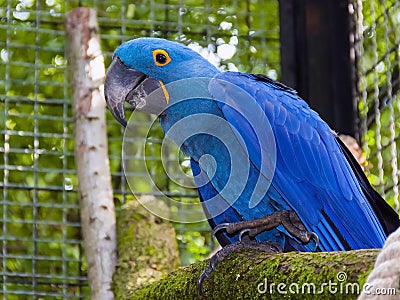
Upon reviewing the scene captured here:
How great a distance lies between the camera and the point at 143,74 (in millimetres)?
2061

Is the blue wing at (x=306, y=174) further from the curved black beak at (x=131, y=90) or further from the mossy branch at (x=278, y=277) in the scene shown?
the mossy branch at (x=278, y=277)

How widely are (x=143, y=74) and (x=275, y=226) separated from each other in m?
0.55

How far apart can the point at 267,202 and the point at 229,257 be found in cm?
29

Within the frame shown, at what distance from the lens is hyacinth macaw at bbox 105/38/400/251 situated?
6.35 ft

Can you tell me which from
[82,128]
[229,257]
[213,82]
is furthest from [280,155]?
[82,128]

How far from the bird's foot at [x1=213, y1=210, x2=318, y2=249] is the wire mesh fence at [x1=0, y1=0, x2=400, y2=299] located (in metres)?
0.93

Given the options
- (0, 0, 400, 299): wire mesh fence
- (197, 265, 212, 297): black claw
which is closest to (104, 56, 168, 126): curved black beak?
(197, 265, 212, 297): black claw

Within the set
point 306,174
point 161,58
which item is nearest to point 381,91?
point 306,174

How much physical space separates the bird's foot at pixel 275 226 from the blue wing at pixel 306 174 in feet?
0.06

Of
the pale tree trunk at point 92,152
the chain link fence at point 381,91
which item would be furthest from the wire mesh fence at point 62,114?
the pale tree trunk at point 92,152

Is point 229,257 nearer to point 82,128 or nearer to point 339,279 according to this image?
point 339,279

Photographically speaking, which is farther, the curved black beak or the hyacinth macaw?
the curved black beak

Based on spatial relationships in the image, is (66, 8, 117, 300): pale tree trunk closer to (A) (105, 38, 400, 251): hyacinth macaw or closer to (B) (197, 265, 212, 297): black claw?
(A) (105, 38, 400, 251): hyacinth macaw

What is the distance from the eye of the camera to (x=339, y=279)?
127 centimetres
